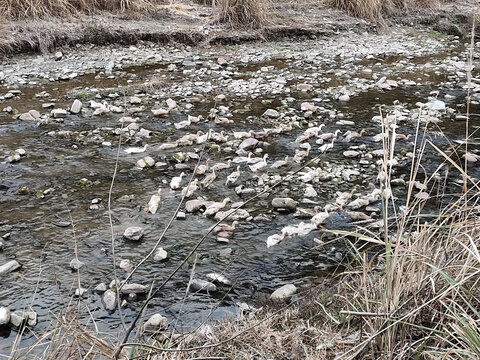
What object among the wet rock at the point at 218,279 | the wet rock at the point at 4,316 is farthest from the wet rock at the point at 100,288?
the wet rock at the point at 218,279

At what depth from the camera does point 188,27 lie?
316 inches

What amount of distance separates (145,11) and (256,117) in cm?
393

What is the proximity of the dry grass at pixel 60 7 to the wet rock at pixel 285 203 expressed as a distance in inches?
218

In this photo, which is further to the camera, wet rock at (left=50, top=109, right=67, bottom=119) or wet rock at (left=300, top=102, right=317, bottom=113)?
wet rock at (left=300, top=102, right=317, bottom=113)

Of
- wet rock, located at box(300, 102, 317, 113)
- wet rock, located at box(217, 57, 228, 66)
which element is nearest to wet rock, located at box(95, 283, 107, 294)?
wet rock, located at box(300, 102, 317, 113)

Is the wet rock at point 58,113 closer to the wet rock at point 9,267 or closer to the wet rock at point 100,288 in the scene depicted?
the wet rock at point 9,267

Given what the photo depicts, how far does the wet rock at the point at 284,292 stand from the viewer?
263 cm

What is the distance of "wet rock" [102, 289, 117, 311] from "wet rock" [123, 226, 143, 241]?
0.58 metres

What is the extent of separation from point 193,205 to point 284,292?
1124mm

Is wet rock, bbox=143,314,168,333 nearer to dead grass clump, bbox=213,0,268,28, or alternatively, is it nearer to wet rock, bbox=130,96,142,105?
wet rock, bbox=130,96,142,105

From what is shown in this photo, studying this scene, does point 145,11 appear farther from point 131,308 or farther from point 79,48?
point 131,308

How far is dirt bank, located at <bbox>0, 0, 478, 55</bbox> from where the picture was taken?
7125 millimetres

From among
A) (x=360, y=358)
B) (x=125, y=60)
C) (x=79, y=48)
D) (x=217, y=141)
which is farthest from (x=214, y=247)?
(x=79, y=48)

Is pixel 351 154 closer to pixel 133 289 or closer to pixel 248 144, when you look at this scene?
pixel 248 144
